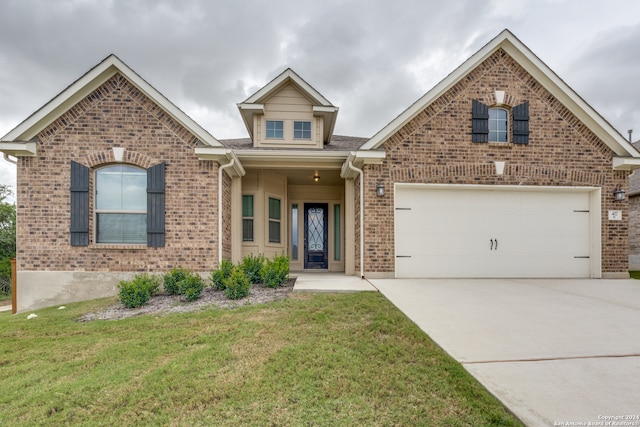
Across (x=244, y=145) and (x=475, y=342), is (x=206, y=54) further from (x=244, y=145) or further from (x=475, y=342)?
(x=475, y=342)

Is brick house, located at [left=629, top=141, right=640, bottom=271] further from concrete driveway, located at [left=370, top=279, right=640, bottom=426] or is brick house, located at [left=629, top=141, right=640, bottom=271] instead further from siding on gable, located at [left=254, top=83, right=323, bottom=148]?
siding on gable, located at [left=254, top=83, right=323, bottom=148]

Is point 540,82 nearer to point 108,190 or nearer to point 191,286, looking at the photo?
point 191,286

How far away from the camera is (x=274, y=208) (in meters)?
9.92

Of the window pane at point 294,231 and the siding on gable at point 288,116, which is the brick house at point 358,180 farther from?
the window pane at point 294,231

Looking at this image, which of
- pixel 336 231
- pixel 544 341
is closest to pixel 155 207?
pixel 336 231

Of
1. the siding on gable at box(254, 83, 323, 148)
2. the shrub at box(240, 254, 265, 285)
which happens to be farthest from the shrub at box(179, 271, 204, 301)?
the siding on gable at box(254, 83, 323, 148)

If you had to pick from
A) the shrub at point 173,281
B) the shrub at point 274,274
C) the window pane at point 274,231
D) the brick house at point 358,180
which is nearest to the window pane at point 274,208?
the window pane at point 274,231

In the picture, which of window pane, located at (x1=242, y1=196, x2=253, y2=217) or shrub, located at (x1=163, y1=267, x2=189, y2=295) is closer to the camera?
shrub, located at (x1=163, y1=267, x2=189, y2=295)

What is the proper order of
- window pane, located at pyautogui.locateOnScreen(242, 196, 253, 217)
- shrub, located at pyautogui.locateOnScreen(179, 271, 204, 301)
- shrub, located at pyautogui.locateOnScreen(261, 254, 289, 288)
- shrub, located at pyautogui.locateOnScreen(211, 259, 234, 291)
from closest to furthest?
1. shrub, located at pyautogui.locateOnScreen(179, 271, 204, 301)
2. shrub, located at pyautogui.locateOnScreen(211, 259, 234, 291)
3. shrub, located at pyautogui.locateOnScreen(261, 254, 289, 288)
4. window pane, located at pyautogui.locateOnScreen(242, 196, 253, 217)

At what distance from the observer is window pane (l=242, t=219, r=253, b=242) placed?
930 cm

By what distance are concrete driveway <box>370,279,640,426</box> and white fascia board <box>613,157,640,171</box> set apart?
306 centimetres

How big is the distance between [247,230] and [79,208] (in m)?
3.93

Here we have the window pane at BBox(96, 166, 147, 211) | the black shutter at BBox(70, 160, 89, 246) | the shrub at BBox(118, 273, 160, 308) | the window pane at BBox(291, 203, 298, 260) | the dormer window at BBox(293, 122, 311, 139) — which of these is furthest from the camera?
the window pane at BBox(291, 203, 298, 260)

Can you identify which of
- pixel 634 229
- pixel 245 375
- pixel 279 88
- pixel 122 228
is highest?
pixel 279 88
